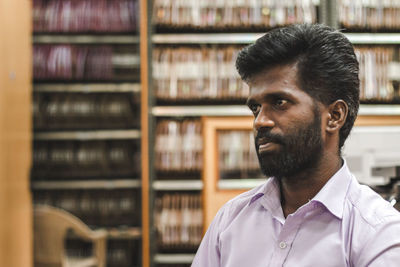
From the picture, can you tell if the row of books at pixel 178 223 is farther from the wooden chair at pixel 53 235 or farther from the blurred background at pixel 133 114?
the wooden chair at pixel 53 235

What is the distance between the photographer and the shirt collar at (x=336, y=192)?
859 millimetres

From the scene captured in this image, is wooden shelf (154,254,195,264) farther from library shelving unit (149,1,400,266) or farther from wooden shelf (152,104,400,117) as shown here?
wooden shelf (152,104,400,117)

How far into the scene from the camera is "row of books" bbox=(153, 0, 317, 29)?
3.39 meters

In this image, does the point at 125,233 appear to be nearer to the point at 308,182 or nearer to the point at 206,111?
the point at 206,111

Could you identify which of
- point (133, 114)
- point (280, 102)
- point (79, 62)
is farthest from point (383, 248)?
point (79, 62)

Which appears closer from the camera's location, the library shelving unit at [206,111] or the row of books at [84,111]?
the library shelving unit at [206,111]

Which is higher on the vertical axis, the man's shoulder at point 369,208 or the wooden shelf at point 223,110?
the wooden shelf at point 223,110

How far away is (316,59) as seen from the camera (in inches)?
35.9

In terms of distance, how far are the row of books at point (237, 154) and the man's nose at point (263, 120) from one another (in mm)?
2375

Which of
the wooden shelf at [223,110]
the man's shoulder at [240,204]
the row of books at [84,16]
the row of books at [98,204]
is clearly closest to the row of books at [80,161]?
the row of books at [98,204]

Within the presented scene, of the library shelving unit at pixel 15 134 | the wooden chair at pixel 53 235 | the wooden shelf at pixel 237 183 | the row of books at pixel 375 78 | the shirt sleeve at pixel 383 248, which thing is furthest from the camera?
the row of books at pixel 375 78

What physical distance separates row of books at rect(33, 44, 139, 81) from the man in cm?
283

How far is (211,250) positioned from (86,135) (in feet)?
9.09

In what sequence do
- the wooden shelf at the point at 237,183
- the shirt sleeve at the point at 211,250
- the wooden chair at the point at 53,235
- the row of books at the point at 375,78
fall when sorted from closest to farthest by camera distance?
the shirt sleeve at the point at 211,250 → the wooden chair at the point at 53,235 → the wooden shelf at the point at 237,183 → the row of books at the point at 375,78
